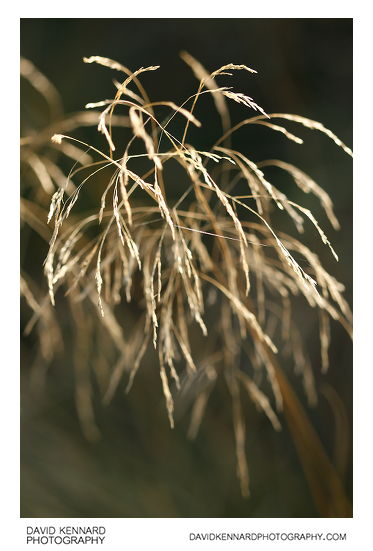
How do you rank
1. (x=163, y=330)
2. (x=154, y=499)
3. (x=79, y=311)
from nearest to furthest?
1. (x=163, y=330)
2. (x=79, y=311)
3. (x=154, y=499)

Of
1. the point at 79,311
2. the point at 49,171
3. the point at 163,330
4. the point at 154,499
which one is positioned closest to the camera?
the point at 163,330

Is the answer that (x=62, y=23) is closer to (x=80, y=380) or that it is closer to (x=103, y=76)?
(x=103, y=76)

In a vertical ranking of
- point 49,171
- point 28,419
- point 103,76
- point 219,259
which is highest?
point 103,76

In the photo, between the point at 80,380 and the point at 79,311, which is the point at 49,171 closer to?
the point at 79,311

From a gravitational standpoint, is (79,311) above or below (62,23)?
below
